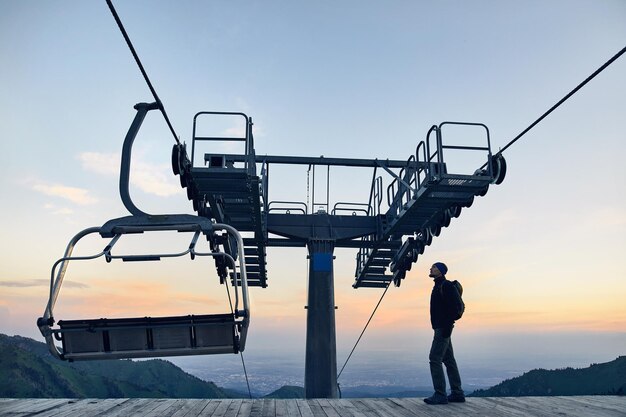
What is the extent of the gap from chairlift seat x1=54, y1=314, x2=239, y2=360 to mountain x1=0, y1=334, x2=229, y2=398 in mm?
56228

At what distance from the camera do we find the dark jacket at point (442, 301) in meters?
8.21

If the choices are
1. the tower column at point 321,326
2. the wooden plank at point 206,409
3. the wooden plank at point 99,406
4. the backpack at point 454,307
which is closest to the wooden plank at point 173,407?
the wooden plank at point 206,409

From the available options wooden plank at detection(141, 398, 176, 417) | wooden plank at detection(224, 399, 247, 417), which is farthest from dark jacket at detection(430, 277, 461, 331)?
wooden plank at detection(141, 398, 176, 417)

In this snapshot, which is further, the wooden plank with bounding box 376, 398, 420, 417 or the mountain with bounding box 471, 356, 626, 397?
the mountain with bounding box 471, 356, 626, 397

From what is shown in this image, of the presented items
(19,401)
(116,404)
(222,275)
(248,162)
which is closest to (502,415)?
(116,404)

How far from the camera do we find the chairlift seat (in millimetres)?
5285

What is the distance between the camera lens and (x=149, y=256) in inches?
223

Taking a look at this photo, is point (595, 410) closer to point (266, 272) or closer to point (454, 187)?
point (454, 187)

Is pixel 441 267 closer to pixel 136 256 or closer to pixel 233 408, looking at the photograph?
pixel 233 408

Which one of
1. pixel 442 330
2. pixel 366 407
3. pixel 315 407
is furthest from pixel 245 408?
pixel 442 330

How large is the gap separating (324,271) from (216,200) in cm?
369

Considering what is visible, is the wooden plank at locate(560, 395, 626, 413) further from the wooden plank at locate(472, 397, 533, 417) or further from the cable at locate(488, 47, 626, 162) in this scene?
the cable at locate(488, 47, 626, 162)

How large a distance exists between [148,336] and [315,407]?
3.43m

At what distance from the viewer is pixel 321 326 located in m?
13.3
